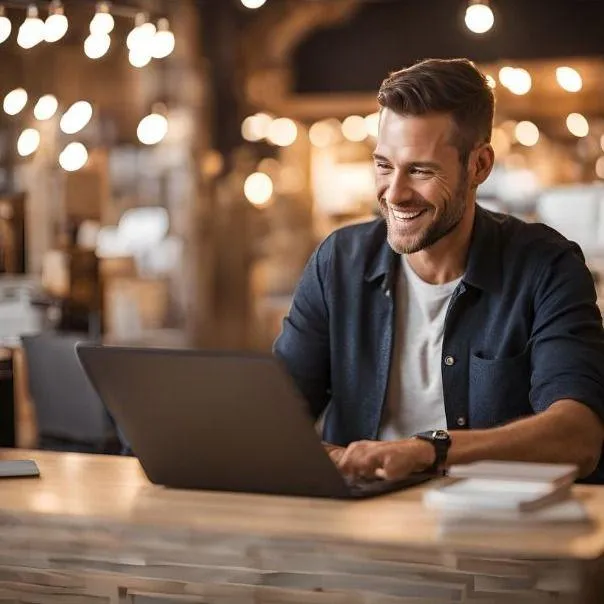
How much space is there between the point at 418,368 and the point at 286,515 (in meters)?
0.92

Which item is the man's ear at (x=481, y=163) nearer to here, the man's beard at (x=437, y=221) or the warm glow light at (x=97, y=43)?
the man's beard at (x=437, y=221)

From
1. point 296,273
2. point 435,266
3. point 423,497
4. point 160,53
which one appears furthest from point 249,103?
point 423,497

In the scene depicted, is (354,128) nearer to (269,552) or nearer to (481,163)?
(481,163)

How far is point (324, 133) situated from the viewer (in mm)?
16766

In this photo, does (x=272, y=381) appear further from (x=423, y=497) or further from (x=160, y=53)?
(x=160, y=53)

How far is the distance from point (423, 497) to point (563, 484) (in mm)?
236

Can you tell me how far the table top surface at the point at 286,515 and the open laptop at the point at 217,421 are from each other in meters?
0.03

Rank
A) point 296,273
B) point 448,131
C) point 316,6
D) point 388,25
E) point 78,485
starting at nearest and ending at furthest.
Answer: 1. point 78,485
2. point 448,131
3. point 316,6
4. point 388,25
5. point 296,273

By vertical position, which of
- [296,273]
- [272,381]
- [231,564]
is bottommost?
[296,273]

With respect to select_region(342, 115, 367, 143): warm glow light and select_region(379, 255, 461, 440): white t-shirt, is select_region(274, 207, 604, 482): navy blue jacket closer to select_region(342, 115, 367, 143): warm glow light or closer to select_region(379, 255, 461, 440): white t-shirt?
select_region(379, 255, 461, 440): white t-shirt

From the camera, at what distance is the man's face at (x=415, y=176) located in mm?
2756

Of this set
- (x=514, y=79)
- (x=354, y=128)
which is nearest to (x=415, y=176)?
(x=514, y=79)

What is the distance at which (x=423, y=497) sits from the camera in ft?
7.21

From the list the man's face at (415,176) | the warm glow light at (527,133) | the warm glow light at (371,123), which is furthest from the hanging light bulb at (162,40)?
the warm glow light at (527,133)
